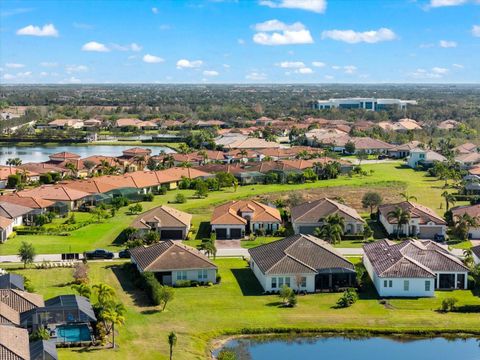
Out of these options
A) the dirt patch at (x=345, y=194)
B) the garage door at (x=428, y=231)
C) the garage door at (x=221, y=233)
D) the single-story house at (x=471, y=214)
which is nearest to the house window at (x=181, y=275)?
the garage door at (x=221, y=233)

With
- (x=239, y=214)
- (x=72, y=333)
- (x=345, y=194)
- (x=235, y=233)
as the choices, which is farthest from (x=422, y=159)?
(x=72, y=333)

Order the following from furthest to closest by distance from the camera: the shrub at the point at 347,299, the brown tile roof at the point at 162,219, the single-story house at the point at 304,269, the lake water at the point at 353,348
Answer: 1. the brown tile roof at the point at 162,219
2. the single-story house at the point at 304,269
3. the shrub at the point at 347,299
4. the lake water at the point at 353,348

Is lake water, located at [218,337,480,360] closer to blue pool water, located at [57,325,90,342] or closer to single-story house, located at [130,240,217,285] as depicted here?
blue pool water, located at [57,325,90,342]

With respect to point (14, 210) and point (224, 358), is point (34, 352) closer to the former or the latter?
point (224, 358)

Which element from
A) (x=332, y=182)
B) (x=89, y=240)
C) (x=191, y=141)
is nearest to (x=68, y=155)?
(x=191, y=141)

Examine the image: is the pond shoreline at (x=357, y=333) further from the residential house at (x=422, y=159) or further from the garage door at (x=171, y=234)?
the residential house at (x=422, y=159)
